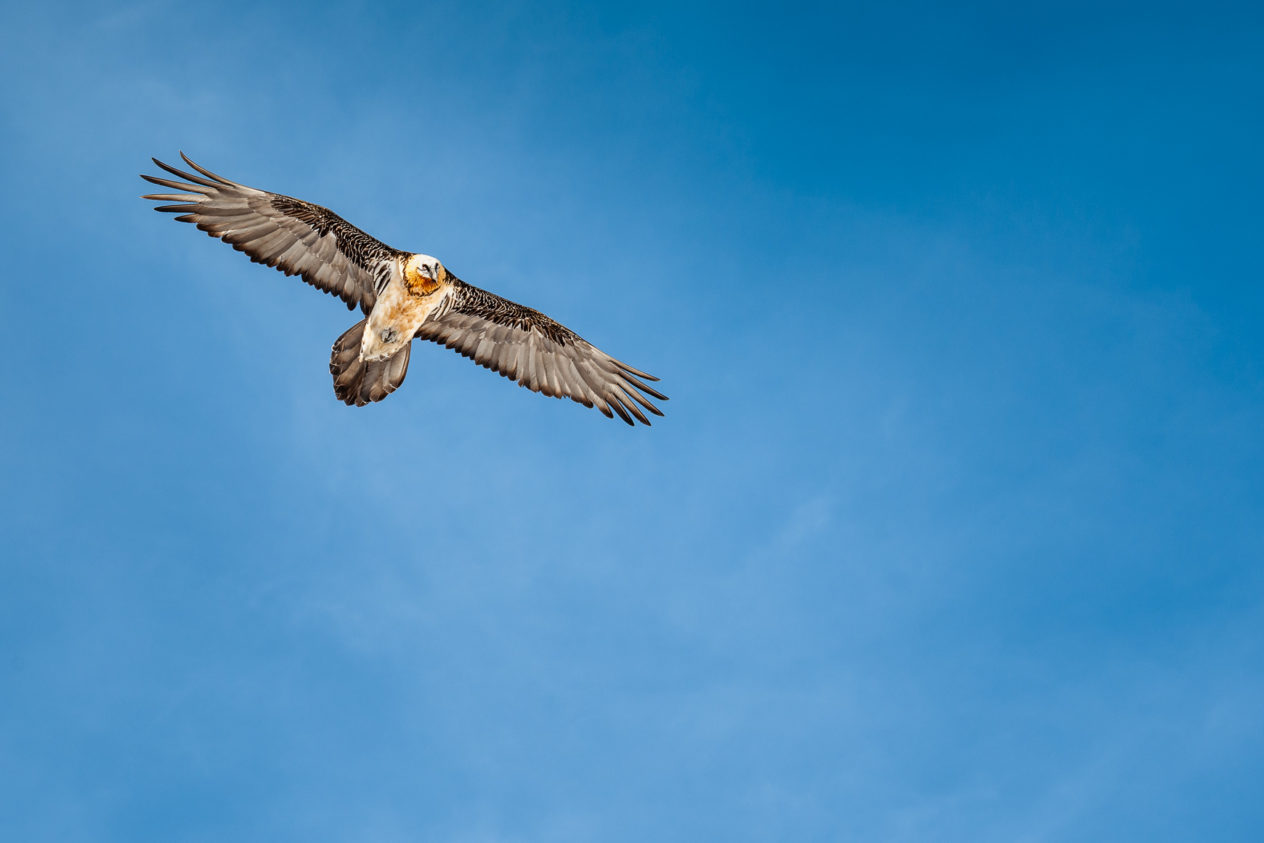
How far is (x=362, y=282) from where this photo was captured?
17719 millimetres

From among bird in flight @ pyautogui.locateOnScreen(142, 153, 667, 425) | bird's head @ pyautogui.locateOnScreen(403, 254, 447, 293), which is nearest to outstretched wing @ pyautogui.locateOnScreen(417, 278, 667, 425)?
bird in flight @ pyautogui.locateOnScreen(142, 153, 667, 425)

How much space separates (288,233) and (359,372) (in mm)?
2859

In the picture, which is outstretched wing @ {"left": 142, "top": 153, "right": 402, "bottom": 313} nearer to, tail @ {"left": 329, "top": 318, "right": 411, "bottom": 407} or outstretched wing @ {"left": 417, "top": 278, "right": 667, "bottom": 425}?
tail @ {"left": 329, "top": 318, "right": 411, "bottom": 407}

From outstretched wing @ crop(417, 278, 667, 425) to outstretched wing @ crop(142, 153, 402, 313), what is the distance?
1.91 meters

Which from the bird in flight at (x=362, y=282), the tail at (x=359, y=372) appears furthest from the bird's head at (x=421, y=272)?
the tail at (x=359, y=372)

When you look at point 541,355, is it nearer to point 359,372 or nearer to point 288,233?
point 359,372

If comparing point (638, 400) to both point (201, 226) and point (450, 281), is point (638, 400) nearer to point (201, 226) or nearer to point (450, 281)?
point (450, 281)

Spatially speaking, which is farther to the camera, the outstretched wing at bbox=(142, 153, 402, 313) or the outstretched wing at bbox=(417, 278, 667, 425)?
the outstretched wing at bbox=(417, 278, 667, 425)

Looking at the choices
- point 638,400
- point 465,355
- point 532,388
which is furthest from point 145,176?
point 638,400

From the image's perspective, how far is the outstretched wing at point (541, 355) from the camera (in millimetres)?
19250

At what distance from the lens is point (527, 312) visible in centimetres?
1945

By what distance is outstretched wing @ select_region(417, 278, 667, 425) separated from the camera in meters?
19.2

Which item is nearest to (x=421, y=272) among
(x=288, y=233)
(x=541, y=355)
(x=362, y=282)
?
(x=362, y=282)

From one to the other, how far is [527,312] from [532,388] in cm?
166
